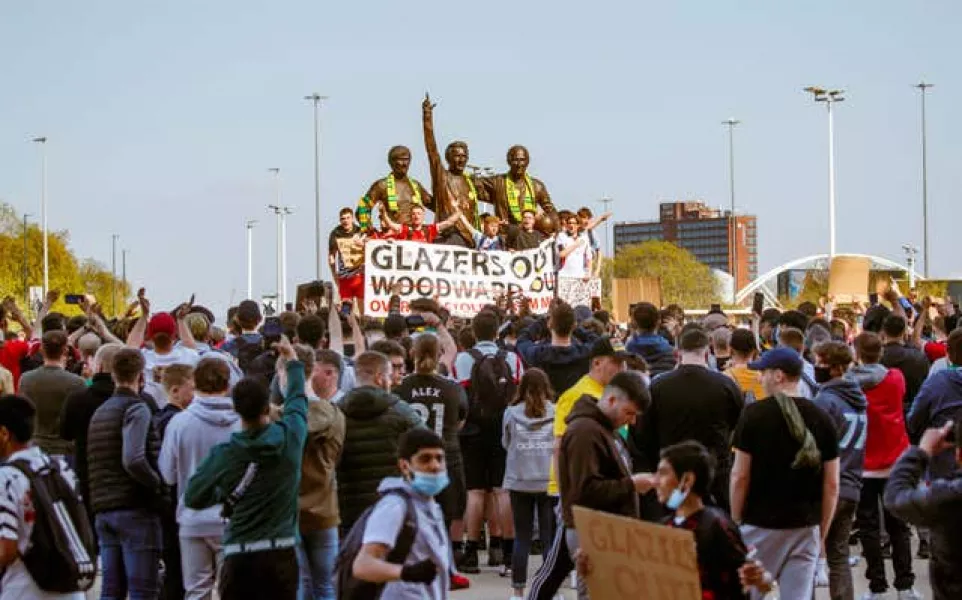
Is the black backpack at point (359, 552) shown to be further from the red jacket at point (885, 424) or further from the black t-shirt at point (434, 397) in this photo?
the red jacket at point (885, 424)

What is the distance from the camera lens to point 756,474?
9305 millimetres

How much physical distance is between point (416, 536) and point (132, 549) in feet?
12.0

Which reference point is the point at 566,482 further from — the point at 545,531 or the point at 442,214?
the point at 442,214

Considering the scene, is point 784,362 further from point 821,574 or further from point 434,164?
point 434,164

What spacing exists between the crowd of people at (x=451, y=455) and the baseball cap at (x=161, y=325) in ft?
0.08

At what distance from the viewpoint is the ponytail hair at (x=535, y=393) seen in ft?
41.2

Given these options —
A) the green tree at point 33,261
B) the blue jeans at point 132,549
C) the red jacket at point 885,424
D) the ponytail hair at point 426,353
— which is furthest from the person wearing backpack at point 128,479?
the green tree at point 33,261

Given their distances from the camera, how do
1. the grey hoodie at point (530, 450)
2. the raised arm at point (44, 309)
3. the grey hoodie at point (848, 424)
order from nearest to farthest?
the grey hoodie at point (848, 424) < the grey hoodie at point (530, 450) < the raised arm at point (44, 309)

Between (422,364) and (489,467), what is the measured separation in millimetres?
2026

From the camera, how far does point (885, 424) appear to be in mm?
12570

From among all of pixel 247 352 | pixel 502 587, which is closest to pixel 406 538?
pixel 502 587

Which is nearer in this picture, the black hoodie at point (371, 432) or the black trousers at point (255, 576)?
the black trousers at point (255, 576)

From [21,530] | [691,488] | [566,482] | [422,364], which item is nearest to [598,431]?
[566,482]

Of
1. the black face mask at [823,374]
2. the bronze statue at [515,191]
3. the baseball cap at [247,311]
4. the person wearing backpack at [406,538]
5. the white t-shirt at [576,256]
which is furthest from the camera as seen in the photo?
the bronze statue at [515,191]
